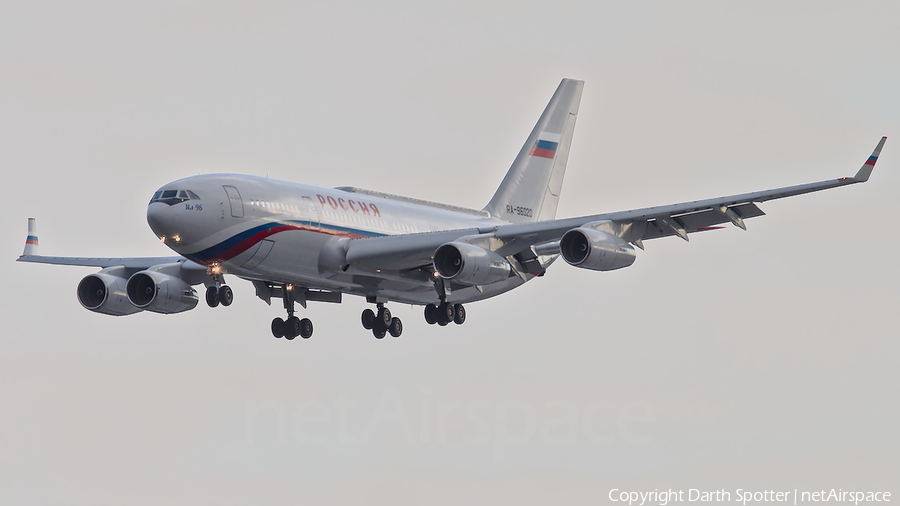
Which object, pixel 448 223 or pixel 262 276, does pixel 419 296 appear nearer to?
pixel 448 223

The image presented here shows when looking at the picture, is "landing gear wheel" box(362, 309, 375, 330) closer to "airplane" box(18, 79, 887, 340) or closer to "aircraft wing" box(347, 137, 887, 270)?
"airplane" box(18, 79, 887, 340)

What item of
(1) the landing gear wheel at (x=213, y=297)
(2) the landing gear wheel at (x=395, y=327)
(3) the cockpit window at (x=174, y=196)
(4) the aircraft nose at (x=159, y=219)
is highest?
(2) the landing gear wheel at (x=395, y=327)

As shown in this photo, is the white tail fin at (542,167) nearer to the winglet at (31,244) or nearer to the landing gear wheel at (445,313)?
the landing gear wheel at (445,313)

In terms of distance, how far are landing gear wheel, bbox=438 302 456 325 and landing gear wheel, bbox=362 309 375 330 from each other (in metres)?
2.93

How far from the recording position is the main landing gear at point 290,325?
48469 mm

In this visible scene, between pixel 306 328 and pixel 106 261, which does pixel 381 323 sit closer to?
pixel 306 328

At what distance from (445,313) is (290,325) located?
19.6 ft

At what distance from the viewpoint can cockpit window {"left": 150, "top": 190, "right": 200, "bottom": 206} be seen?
41.1m

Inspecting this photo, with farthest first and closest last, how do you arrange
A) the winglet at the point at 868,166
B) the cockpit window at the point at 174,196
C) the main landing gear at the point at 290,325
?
the main landing gear at the point at 290,325 → the cockpit window at the point at 174,196 → the winglet at the point at 868,166

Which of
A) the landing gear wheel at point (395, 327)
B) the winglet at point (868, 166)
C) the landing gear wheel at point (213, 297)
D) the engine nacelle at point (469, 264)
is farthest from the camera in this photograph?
the landing gear wheel at point (395, 327)

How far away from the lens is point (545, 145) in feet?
192

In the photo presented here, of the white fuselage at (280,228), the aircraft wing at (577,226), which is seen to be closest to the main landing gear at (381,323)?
the white fuselage at (280,228)

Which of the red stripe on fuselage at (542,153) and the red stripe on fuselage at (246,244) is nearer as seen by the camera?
the red stripe on fuselage at (246,244)

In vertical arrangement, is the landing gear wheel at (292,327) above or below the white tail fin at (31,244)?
below
